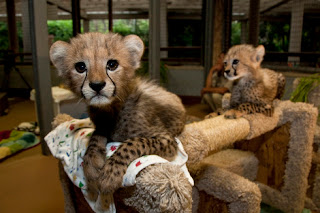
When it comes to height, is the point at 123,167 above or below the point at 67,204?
above

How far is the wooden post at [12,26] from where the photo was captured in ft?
5.75

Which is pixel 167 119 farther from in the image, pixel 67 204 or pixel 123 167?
pixel 67 204

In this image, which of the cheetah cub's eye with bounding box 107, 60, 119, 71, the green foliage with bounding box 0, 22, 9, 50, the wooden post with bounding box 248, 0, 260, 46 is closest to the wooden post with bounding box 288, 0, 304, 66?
the wooden post with bounding box 248, 0, 260, 46

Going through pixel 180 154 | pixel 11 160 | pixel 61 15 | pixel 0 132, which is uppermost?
pixel 61 15

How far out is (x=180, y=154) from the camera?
1.00m

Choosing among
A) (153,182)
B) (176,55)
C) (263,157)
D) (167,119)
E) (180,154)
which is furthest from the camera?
(176,55)

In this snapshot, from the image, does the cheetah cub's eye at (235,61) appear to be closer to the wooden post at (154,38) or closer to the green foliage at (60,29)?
the wooden post at (154,38)

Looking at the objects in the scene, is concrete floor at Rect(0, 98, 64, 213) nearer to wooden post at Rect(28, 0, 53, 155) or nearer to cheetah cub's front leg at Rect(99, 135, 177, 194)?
wooden post at Rect(28, 0, 53, 155)

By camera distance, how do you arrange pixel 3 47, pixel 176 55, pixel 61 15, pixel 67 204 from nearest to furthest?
pixel 67 204, pixel 3 47, pixel 61 15, pixel 176 55

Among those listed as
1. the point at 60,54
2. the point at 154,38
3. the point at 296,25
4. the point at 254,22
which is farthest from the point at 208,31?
the point at 60,54

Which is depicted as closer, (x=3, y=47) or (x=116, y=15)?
(x=3, y=47)

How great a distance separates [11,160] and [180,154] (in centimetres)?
158

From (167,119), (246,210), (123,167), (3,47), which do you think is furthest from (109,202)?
(3,47)

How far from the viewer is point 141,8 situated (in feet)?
7.86
